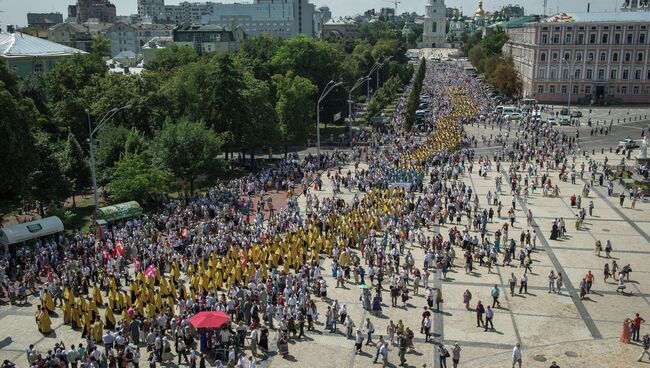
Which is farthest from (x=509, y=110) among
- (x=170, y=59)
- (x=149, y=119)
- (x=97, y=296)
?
(x=97, y=296)

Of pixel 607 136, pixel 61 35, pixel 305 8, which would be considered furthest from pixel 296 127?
pixel 305 8

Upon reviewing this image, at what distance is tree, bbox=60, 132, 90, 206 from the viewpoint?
121 ft

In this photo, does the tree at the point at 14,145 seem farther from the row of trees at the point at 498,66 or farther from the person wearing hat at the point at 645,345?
the row of trees at the point at 498,66

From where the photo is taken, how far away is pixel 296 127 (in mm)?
53438

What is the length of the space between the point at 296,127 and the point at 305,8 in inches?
5738

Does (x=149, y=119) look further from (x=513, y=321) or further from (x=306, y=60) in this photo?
(x=513, y=321)

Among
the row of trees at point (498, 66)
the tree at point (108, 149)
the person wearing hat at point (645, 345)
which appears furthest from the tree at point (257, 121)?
the row of trees at point (498, 66)

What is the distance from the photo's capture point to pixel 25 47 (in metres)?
62.8

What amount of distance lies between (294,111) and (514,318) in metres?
34.4

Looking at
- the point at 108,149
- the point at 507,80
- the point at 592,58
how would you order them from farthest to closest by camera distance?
1. the point at 507,80
2. the point at 592,58
3. the point at 108,149

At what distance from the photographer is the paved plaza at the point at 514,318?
19484 millimetres

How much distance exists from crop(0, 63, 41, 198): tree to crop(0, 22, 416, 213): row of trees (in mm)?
52

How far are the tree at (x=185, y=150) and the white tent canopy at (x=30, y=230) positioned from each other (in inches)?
377

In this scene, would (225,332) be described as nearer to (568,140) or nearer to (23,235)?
(23,235)
